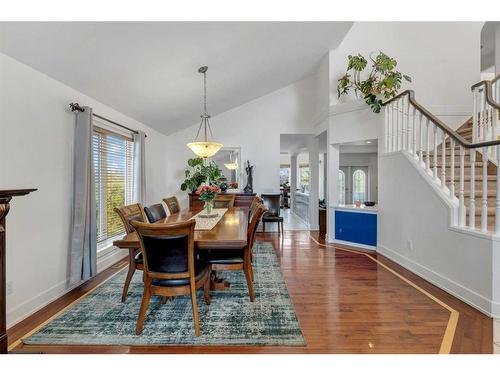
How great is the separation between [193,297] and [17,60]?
2.53m

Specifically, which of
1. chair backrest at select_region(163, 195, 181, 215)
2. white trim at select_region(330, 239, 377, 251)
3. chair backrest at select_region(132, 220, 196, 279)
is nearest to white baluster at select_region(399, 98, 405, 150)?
white trim at select_region(330, 239, 377, 251)

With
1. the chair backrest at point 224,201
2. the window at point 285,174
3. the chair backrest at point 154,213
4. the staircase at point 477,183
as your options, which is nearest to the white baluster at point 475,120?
the staircase at point 477,183

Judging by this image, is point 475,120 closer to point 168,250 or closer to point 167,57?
point 167,57

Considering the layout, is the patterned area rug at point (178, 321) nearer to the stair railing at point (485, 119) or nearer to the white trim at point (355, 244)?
the white trim at point (355, 244)

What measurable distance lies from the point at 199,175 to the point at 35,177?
3.56 metres

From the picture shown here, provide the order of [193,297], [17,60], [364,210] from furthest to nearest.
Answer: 1. [364,210]
2. [17,60]
3. [193,297]

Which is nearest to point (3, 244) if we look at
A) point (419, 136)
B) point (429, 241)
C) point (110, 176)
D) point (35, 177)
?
point (35, 177)

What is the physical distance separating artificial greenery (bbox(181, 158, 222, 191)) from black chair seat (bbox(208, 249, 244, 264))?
2.93m

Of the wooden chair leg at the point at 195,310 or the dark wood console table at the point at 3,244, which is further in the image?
the wooden chair leg at the point at 195,310

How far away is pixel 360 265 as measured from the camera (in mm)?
3850

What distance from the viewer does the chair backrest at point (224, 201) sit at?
4988mm

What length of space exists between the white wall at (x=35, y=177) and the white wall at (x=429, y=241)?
165 inches
